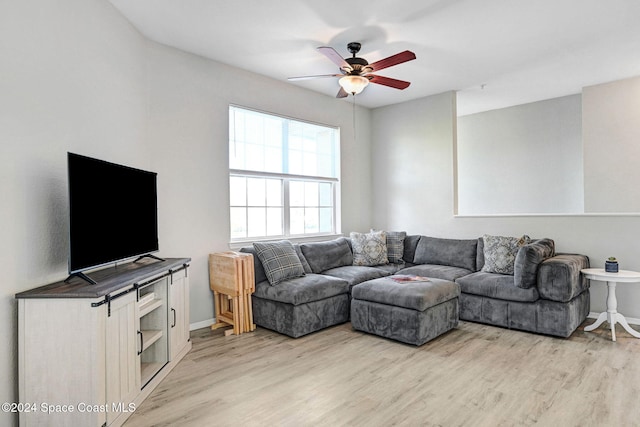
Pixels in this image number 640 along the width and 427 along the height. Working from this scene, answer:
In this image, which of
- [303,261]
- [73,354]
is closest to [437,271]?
[303,261]

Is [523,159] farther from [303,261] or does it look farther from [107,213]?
[107,213]

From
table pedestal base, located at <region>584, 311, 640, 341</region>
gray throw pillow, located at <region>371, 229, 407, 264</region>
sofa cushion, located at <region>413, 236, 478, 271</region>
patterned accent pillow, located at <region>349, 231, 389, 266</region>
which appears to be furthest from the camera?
gray throw pillow, located at <region>371, 229, 407, 264</region>

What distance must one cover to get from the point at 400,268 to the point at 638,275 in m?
2.42

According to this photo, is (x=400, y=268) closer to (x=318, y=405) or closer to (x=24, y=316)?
(x=318, y=405)

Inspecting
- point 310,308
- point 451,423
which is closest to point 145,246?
point 310,308

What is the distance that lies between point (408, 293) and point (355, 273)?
1028 mm

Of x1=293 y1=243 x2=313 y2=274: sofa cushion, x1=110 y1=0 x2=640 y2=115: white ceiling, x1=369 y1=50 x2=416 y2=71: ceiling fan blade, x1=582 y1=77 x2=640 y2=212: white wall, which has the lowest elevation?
x1=293 y1=243 x2=313 y2=274: sofa cushion

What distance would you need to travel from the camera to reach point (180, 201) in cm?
383

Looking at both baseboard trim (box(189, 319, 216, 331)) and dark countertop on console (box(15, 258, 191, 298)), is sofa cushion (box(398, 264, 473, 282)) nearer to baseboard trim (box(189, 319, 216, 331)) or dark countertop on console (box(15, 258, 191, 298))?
baseboard trim (box(189, 319, 216, 331))

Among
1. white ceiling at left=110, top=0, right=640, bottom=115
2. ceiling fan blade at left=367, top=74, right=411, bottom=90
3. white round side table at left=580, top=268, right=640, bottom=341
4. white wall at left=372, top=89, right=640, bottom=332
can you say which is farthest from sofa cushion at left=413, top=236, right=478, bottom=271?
ceiling fan blade at left=367, top=74, right=411, bottom=90

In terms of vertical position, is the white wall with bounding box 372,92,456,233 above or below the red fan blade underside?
below

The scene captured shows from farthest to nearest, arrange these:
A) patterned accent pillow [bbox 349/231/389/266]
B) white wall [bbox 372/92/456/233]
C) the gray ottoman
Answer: white wall [bbox 372/92/456/233] < patterned accent pillow [bbox 349/231/389/266] < the gray ottoman

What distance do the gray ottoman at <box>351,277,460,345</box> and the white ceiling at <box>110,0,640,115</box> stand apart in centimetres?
236

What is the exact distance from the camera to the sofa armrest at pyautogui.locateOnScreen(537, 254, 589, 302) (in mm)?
3545
